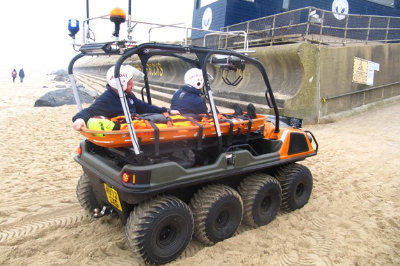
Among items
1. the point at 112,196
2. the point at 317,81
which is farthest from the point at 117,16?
the point at 317,81

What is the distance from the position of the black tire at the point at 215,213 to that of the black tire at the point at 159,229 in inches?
6.0

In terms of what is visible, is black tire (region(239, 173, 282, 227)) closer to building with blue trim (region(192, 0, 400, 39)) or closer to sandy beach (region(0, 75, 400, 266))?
sandy beach (region(0, 75, 400, 266))

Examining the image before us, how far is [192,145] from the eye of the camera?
10.6 ft

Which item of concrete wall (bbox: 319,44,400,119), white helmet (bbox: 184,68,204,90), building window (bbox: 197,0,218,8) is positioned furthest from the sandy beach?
building window (bbox: 197,0,218,8)

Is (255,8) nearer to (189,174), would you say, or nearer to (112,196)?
(189,174)

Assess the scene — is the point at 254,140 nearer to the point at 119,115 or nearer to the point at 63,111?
the point at 119,115

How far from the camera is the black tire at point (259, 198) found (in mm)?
3416

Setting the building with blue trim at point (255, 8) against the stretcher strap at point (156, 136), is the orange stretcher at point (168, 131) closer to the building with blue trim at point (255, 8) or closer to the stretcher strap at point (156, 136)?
the stretcher strap at point (156, 136)

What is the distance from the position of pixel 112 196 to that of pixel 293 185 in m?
2.14

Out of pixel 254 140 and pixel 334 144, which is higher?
pixel 254 140

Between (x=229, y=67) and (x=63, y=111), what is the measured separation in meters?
9.09

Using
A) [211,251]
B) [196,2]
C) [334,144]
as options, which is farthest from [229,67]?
[196,2]

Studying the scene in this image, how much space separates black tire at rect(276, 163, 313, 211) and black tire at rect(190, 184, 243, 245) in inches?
32.8

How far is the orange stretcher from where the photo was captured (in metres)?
2.67
